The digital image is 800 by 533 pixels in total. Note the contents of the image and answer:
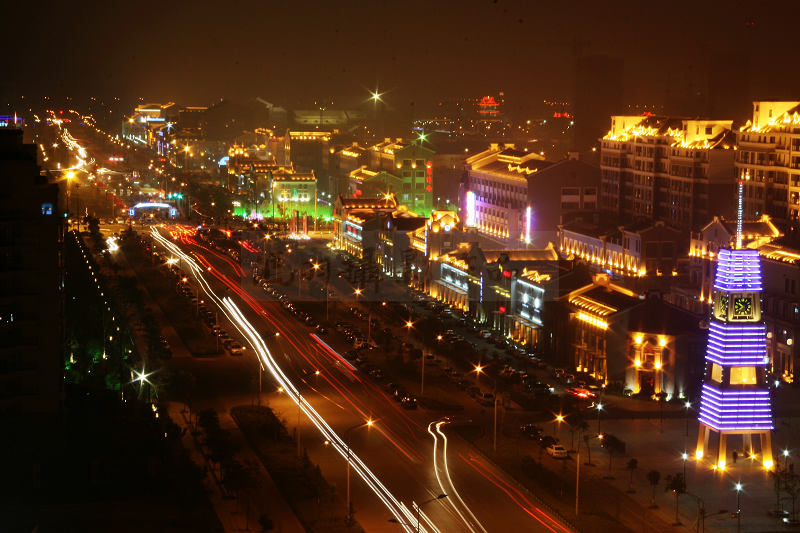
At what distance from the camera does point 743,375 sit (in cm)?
2431

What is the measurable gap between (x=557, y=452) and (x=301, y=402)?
21.6ft

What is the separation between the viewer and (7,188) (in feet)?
63.5

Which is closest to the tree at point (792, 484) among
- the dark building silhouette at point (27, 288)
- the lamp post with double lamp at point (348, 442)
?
the lamp post with double lamp at point (348, 442)

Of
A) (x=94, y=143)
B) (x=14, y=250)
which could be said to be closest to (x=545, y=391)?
(x=14, y=250)

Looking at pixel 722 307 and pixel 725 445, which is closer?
pixel 725 445

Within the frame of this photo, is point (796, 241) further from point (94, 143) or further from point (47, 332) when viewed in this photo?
point (94, 143)

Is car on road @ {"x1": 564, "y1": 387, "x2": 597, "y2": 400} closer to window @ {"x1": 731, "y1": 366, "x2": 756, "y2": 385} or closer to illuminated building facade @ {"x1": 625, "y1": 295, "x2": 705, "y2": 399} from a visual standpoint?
illuminated building facade @ {"x1": 625, "y1": 295, "x2": 705, "y2": 399}

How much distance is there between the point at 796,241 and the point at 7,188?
856 inches

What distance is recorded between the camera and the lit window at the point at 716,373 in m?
24.3

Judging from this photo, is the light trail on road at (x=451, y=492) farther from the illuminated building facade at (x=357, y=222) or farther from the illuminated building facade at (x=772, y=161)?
the illuminated building facade at (x=357, y=222)

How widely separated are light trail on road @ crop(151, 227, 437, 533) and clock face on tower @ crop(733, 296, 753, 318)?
7680 millimetres

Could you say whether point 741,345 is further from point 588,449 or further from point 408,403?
point 408,403

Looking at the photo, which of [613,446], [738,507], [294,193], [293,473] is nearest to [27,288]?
[293,473]

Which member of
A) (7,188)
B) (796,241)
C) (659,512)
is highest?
(7,188)
